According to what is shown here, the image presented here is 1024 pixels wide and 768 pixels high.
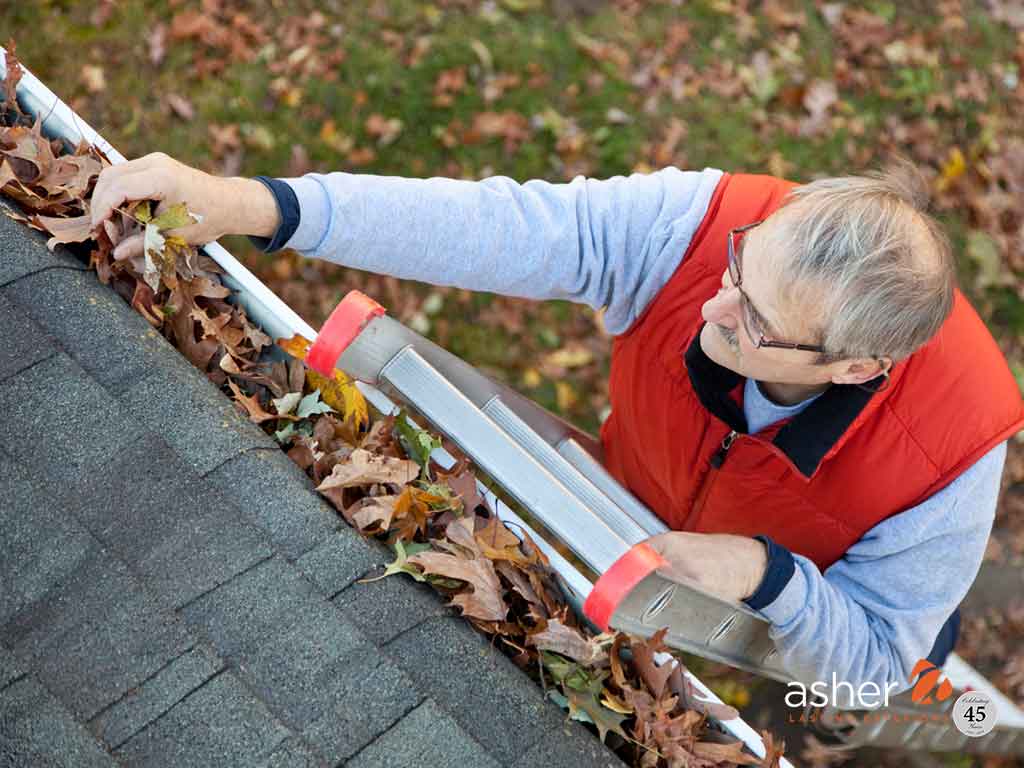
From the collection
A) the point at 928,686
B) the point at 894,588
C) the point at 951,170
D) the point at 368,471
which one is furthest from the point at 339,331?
the point at 951,170

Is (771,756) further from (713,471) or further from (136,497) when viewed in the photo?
(136,497)

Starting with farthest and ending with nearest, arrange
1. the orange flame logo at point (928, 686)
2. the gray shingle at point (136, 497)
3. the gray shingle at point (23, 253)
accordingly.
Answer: the orange flame logo at point (928, 686) → the gray shingle at point (23, 253) → the gray shingle at point (136, 497)

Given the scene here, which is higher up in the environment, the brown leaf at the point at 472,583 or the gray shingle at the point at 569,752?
the brown leaf at the point at 472,583

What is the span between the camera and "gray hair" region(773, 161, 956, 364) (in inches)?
68.1

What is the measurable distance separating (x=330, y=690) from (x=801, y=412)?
112cm

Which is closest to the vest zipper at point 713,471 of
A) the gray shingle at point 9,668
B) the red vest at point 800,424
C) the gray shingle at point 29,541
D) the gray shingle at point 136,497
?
the red vest at point 800,424

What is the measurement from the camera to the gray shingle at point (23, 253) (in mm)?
1717

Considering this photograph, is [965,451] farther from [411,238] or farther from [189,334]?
[189,334]

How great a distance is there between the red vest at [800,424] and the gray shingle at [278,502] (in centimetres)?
87

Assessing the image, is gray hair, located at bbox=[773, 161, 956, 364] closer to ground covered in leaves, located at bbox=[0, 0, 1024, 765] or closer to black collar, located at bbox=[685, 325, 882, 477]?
black collar, located at bbox=[685, 325, 882, 477]

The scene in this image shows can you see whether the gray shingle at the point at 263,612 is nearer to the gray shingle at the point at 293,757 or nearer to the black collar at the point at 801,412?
the gray shingle at the point at 293,757

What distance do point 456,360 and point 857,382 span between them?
81cm

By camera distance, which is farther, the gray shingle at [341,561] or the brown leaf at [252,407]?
the brown leaf at [252,407]

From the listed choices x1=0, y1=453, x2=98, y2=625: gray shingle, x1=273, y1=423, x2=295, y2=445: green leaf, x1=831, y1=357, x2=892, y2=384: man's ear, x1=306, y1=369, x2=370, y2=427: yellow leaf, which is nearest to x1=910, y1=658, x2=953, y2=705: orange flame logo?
x1=831, y1=357, x2=892, y2=384: man's ear
